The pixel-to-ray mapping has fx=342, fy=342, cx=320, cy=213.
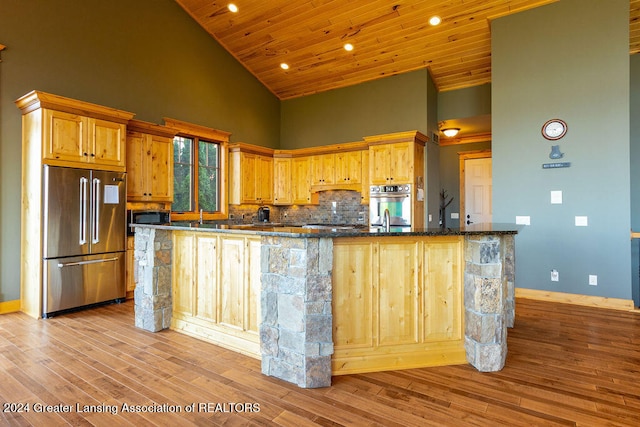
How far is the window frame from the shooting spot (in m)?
5.64

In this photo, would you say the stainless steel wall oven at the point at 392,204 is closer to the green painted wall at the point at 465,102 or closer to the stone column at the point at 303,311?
the green painted wall at the point at 465,102

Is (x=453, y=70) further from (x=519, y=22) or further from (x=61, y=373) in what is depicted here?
(x=61, y=373)

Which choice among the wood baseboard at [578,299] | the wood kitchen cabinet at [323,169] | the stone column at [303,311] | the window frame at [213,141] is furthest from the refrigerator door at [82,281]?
the wood baseboard at [578,299]

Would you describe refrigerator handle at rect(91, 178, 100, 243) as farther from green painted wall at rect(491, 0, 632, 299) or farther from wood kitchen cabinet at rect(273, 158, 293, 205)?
green painted wall at rect(491, 0, 632, 299)

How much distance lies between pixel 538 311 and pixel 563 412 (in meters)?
2.35

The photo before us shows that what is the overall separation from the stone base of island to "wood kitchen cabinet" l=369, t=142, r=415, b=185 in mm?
3130

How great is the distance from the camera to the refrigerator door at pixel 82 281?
3850mm

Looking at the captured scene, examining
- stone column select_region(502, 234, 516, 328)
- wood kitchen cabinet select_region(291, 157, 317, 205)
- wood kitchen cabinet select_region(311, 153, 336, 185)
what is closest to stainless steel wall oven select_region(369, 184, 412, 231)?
wood kitchen cabinet select_region(311, 153, 336, 185)

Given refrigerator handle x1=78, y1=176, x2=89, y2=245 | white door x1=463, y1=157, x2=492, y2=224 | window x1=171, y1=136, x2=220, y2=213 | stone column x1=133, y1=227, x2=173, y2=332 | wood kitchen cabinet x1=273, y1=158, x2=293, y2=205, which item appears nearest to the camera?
stone column x1=133, y1=227, x2=173, y2=332

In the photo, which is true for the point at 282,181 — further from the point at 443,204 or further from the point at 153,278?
the point at 153,278

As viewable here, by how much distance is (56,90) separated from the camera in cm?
429

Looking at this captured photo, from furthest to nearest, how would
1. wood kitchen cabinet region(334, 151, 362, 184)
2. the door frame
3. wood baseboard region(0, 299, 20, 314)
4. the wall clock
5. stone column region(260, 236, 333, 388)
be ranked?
the door frame, wood kitchen cabinet region(334, 151, 362, 184), the wall clock, wood baseboard region(0, 299, 20, 314), stone column region(260, 236, 333, 388)

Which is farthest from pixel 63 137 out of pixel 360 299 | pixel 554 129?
pixel 554 129

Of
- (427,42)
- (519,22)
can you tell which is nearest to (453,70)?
(427,42)
